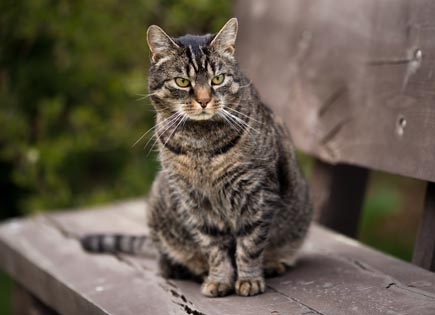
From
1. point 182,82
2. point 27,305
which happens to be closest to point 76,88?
point 27,305

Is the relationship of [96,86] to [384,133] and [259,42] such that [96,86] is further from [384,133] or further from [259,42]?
[384,133]

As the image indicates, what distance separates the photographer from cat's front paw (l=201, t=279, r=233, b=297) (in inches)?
88.0

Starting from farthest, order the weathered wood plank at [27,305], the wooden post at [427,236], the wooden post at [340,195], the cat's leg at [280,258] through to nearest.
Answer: the weathered wood plank at [27,305]
the wooden post at [340,195]
the cat's leg at [280,258]
the wooden post at [427,236]

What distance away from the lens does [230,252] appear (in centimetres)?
240

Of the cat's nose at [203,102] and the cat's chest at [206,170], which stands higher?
the cat's nose at [203,102]

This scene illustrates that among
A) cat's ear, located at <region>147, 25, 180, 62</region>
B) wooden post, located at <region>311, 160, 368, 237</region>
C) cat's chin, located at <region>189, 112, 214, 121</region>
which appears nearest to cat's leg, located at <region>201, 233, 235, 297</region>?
cat's chin, located at <region>189, 112, 214, 121</region>

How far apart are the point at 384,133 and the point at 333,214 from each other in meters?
0.70

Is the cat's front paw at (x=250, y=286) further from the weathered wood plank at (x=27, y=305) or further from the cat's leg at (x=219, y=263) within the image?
the weathered wood plank at (x=27, y=305)

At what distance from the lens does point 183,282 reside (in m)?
2.48

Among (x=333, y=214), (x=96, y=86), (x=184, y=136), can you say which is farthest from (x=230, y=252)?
(x=96, y=86)

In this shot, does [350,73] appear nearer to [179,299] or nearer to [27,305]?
[179,299]

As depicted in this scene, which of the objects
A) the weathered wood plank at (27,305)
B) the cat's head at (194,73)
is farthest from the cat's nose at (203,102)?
the weathered wood plank at (27,305)

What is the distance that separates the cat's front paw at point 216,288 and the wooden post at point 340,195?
91 centimetres

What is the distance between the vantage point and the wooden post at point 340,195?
119 inches
